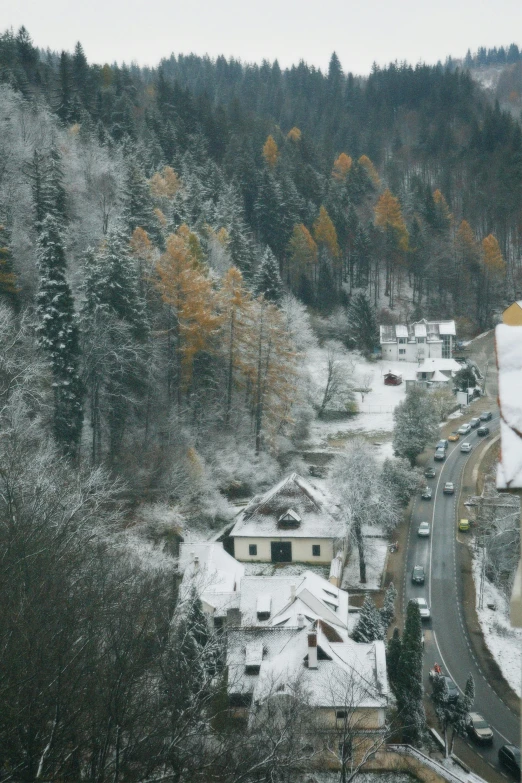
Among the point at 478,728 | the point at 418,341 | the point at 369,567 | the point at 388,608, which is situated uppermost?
the point at 418,341

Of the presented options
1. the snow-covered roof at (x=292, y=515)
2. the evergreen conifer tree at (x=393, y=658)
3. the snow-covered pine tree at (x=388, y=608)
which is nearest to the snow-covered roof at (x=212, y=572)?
the snow-covered roof at (x=292, y=515)

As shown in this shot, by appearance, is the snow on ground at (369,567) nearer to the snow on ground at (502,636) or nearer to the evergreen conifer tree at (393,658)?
the snow on ground at (502,636)

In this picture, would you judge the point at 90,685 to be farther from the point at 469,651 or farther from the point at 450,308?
the point at 450,308

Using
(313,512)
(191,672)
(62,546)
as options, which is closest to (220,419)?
(313,512)

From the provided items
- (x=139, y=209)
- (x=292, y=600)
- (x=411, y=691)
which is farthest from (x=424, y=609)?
(x=139, y=209)

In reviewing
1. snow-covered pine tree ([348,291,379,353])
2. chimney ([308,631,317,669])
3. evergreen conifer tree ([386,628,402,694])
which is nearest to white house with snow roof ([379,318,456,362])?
snow-covered pine tree ([348,291,379,353])

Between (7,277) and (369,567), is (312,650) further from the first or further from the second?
(7,277)

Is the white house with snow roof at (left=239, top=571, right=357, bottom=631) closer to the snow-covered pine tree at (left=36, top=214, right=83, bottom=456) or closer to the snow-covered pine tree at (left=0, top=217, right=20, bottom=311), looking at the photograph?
the snow-covered pine tree at (left=36, top=214, right=83, bottom=456)
